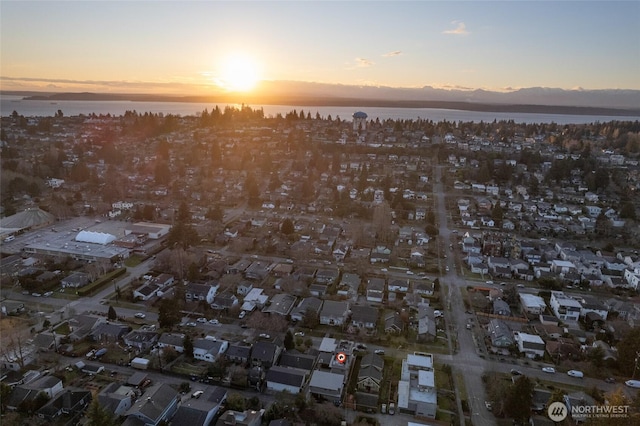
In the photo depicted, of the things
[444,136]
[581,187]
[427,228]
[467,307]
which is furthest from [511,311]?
[444,136]

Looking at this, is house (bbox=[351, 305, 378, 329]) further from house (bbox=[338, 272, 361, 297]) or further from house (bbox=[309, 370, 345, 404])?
house (bbox=[309, 370, 345, 404])

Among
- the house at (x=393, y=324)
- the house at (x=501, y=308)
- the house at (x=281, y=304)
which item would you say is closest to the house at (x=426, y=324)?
the house at (x=393, y=324)

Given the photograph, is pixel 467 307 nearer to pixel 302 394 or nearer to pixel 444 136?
pixel 302 394

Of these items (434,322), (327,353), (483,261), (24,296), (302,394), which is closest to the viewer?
(302,394)

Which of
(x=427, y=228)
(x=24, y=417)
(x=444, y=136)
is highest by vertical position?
(x=444, y=136)

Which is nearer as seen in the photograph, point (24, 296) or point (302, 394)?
point (302, 394)

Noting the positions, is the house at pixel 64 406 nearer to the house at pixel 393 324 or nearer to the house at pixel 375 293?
the house at pixel 393 324

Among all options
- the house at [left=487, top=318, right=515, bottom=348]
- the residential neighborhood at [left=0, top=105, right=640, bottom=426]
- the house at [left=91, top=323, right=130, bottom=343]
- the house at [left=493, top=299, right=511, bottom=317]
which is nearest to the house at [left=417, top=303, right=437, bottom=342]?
the residential neighborhood at [left=0, top=105, right=640, bottom=426]
